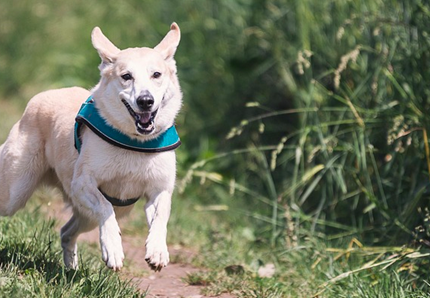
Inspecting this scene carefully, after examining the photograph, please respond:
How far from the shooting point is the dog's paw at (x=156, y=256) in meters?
4.00

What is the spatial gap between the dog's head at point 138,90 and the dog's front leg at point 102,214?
1.21 ft

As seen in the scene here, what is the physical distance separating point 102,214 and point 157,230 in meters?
0.31

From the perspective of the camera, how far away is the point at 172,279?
5.26 m

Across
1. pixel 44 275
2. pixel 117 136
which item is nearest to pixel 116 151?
pixel 117 136

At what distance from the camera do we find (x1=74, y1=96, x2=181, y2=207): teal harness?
14.1 ft

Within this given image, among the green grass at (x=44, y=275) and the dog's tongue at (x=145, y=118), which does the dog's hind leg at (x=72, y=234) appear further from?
the dog's tongue at (x=145, y=118)

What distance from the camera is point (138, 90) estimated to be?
162 inches

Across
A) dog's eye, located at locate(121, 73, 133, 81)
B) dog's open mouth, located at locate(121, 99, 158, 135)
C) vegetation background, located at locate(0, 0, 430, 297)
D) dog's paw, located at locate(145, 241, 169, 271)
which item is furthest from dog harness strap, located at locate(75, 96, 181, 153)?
vegetation background, located at locate(0, 0, 430, 297)

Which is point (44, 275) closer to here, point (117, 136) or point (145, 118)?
point (117, 136)

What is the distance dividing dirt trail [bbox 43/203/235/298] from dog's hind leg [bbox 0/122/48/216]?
0.36m

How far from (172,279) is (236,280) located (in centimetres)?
54

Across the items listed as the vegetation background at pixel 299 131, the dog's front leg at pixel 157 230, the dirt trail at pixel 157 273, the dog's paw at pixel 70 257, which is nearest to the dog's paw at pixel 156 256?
the dog's front leg at pixel 157 230

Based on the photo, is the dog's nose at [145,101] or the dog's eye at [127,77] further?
the dog's eye at [127,77]

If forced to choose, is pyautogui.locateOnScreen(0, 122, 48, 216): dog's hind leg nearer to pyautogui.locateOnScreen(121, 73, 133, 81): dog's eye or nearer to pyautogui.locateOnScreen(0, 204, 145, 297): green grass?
pyautogui.locateOnScreen(0, 204, 145, 297): green grass
